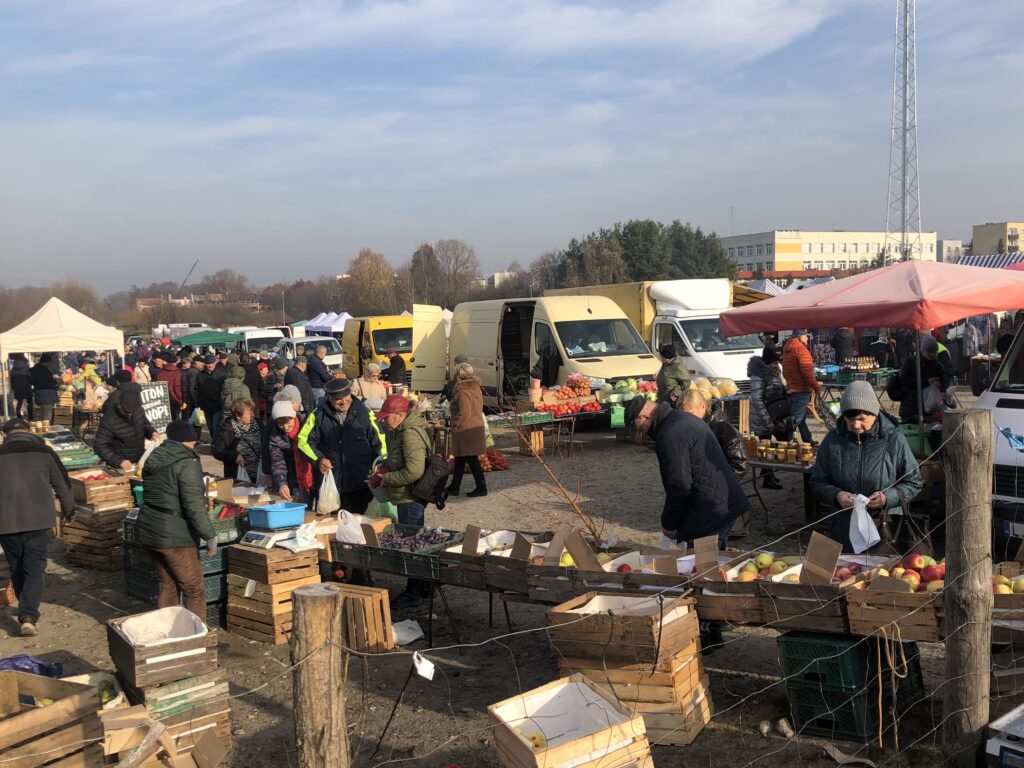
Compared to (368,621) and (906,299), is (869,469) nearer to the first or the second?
(906,299)

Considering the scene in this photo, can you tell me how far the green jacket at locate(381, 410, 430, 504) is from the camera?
7.21 meters

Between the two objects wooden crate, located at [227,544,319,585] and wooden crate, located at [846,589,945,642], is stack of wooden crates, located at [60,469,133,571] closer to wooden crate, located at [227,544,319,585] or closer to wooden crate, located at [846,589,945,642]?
wooden crate, located at [227,544,319,585]

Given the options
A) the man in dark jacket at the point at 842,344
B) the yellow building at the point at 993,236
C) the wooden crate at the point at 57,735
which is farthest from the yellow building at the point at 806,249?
the wooden crate at the point at 57,735

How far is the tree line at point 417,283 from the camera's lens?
195 ft

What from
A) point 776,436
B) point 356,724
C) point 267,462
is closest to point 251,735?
point 356,724

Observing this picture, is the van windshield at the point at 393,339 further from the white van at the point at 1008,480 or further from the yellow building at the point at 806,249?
the yellow building at the point at 806,249

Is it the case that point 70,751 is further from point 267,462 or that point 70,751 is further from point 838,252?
point 838,252

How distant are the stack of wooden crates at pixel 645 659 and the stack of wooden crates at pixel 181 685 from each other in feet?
6.56

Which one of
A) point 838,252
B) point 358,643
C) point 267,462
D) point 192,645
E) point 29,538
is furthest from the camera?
point 838,252

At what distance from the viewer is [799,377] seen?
11.0 m

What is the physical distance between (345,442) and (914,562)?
484cm

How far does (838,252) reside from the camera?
114938mm

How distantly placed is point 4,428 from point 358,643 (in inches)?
158

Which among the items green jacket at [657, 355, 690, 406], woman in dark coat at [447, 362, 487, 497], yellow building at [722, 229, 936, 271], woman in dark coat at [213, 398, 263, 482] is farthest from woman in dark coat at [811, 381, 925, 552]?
yellow building at [722, 229, 936, 271]
